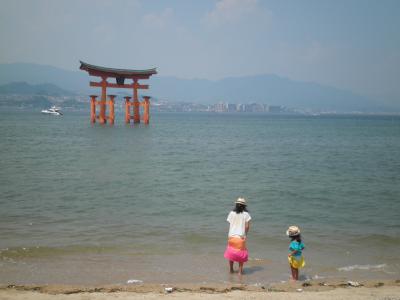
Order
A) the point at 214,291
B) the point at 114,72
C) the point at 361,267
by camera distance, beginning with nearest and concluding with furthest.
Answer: the point at 214,291 < the point at 361,267 < the point at 114,72

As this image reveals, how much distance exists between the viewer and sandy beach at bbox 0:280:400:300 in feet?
19.5

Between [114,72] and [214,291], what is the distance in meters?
45.6

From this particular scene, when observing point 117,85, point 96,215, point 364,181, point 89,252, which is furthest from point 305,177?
point 117,85

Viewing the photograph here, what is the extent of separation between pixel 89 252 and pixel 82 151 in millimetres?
18694

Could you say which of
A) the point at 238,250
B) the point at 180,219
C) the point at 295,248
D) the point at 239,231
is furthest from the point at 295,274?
the point at 180,219

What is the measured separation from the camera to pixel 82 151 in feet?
86.5

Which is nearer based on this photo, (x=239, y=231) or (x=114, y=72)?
(x=239, y=231)

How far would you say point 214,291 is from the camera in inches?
246

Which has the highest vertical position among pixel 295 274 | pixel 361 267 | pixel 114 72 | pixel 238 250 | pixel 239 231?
pixel 114 72

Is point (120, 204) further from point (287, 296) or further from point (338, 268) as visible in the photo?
point (287, 296)

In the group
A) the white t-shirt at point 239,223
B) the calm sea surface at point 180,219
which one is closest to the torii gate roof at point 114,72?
the calm sea surface at point 180,219

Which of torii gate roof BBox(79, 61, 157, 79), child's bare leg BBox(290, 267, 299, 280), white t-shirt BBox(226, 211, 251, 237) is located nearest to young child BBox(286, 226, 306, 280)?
child's bare leg BBox(290, 267, 299, 280)

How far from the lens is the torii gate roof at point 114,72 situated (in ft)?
158

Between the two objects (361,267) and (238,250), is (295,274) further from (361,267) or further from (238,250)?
(361,267)
